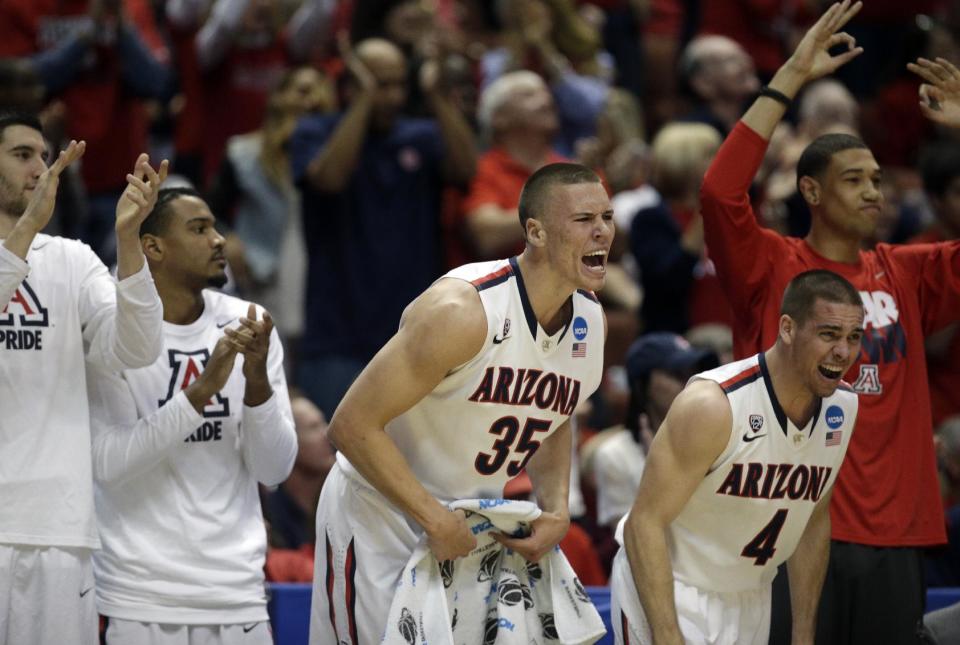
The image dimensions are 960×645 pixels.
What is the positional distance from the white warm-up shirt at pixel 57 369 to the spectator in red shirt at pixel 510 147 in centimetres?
355

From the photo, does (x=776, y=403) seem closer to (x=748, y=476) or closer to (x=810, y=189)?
(x=748, y=476)

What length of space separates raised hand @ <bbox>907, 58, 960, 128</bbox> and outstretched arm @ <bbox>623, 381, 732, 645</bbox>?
1620 mm

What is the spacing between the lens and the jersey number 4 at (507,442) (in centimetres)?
534

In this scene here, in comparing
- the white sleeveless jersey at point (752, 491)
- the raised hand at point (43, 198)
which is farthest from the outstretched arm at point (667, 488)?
the raised hand at point (43, 198)

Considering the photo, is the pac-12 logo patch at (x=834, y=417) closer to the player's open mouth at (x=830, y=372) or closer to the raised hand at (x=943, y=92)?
the player's open mouth at (x=830, y=372)

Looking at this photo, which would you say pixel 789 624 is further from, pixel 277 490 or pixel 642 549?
pixel 277 490

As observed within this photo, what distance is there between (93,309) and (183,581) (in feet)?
3.25

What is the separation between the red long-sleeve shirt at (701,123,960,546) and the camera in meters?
6.09

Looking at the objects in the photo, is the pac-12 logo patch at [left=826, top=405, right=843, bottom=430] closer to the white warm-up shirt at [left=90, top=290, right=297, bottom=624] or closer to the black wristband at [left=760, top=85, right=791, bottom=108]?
the black wristband at [left=760, top=85, right=791, bottom=108]

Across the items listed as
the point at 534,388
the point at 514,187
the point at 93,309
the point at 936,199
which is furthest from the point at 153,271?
the point at 936,199

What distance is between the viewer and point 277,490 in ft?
25.8

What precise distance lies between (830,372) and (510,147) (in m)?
3.99

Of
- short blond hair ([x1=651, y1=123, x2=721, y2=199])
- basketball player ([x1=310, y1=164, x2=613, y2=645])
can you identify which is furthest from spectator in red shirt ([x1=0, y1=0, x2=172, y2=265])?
basketball player ([x1=310, y1=164, x2=613, y2=645])

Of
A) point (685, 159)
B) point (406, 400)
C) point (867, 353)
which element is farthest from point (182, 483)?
point (685, 159)
